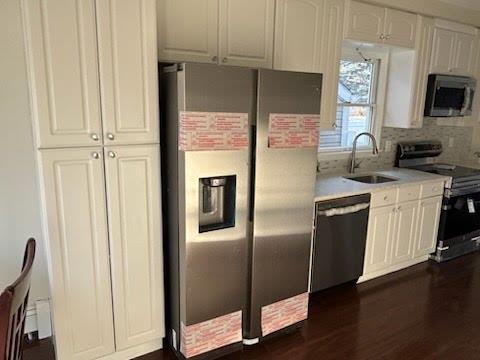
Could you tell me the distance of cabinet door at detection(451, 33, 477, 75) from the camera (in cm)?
364

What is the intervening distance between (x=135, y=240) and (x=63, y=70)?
0.92 m

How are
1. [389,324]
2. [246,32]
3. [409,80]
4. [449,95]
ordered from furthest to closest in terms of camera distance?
[449,95], [409,80], [389,324], [246,32]

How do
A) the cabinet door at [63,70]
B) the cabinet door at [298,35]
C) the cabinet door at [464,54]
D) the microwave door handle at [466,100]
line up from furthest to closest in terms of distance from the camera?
the microwave door handle at [466,100] < the cabinet door at [464,54] < the cabinet door at [298,35] < the cabinet door at [63,70]

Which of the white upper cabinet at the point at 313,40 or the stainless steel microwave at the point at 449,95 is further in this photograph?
the stainless steel microwave at the point at 449,95

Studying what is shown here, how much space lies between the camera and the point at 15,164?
211 centimetres

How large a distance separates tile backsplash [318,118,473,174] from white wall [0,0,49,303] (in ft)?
7.68

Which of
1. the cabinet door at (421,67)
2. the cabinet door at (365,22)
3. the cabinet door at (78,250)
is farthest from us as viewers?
the cabinet door at (421,67)

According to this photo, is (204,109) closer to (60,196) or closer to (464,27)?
(60,196)

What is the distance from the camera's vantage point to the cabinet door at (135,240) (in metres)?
1.88

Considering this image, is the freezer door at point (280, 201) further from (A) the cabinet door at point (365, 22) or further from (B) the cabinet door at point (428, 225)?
(B) the cabinet door at point (428, 225)

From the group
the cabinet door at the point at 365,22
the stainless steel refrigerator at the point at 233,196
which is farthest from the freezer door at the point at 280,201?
the cabinet door at the point at 365,22

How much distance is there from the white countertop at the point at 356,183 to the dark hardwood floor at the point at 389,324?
864mm

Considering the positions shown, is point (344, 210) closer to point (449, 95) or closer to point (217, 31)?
point (217, 31)

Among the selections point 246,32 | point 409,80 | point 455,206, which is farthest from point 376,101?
point 246,32
